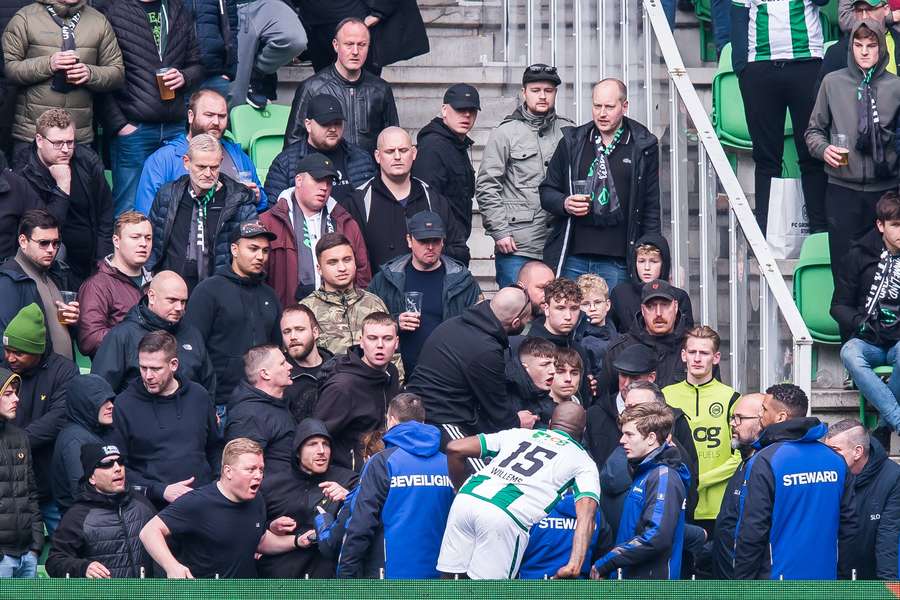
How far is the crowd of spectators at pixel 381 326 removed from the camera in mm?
9742

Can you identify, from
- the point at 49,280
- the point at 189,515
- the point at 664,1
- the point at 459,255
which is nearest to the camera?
the point at 189,515

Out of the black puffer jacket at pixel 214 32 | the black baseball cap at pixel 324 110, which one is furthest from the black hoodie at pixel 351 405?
the black puffer jacket at pixel 214 32

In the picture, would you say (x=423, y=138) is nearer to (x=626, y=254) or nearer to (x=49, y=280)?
(x=626, y=254)

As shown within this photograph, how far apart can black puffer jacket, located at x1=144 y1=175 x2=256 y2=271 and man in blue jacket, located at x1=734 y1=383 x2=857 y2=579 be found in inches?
141

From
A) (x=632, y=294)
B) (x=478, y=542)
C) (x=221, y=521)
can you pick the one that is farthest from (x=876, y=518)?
(x=221, y=521)

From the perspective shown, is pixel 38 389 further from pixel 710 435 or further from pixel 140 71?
pixel 710 435

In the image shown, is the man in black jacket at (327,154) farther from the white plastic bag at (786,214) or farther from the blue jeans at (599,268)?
the white plastic bag at (786,214)

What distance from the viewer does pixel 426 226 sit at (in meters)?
11.5

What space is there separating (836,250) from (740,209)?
104 cm

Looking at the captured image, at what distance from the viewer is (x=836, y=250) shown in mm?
12516

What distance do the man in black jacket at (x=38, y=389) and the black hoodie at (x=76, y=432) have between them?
0.13m

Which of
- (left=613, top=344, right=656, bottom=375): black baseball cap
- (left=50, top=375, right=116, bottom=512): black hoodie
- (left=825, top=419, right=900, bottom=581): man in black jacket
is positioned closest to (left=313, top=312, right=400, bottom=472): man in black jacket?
(left=50, top=375, right=116, bottom=512): black hoodie

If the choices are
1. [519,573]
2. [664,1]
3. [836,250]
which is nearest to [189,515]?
[519,573]

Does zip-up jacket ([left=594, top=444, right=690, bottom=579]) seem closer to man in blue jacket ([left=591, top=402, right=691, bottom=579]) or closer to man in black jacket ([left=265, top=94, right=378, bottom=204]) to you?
man in blue jacket ([left=591, top=402, right=691, bottom=579])
